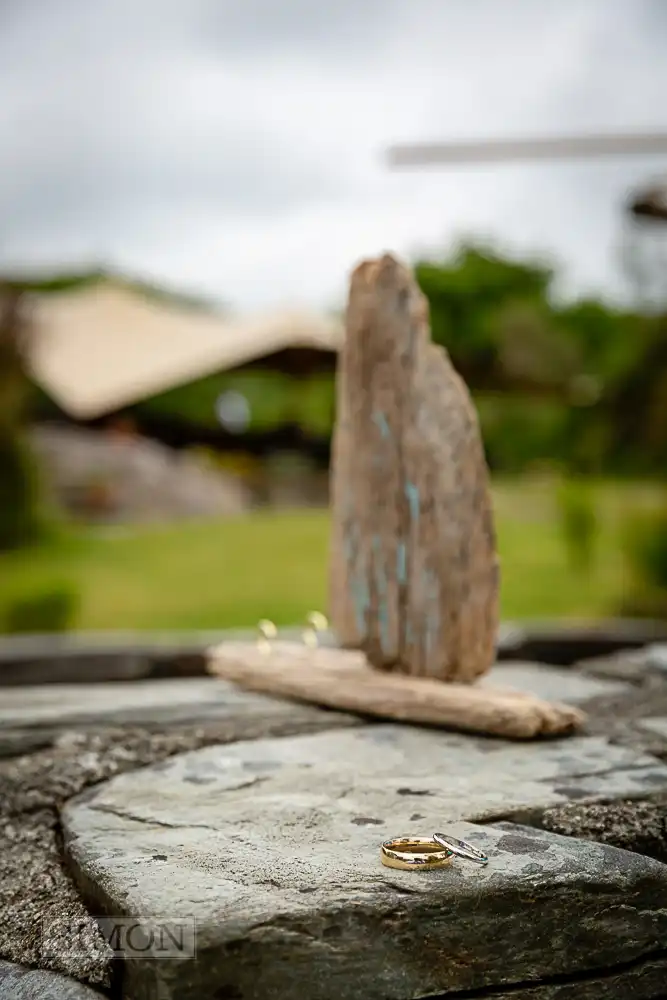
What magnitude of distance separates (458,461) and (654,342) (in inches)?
153

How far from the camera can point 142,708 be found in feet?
7.59

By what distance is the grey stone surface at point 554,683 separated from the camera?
2467mm

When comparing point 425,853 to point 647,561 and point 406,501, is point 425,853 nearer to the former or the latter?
point 406,501

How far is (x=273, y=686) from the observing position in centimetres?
244

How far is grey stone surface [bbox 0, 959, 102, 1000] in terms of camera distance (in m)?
1.32

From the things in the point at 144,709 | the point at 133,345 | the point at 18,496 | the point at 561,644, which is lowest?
the point at 561,644

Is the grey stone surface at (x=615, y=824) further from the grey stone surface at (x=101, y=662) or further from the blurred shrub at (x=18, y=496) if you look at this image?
the blurred shrub at (x=18, y=496)

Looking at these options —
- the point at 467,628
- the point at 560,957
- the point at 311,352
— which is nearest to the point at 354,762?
the point at 467,628

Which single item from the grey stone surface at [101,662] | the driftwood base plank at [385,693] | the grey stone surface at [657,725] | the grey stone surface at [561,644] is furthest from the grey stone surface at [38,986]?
the grey stone surface at [561,644]

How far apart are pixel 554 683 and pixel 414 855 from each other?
1283mm

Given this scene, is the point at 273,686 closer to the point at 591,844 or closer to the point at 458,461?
the point at 458,461

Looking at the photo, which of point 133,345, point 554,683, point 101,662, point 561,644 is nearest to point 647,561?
point 561,644

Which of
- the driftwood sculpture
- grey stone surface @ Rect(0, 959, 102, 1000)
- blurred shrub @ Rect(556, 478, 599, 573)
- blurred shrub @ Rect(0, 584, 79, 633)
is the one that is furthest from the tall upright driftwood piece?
blurred shrub @ Rect(556, 478, 599, 573)

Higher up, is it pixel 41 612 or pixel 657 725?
pixel 657 725
